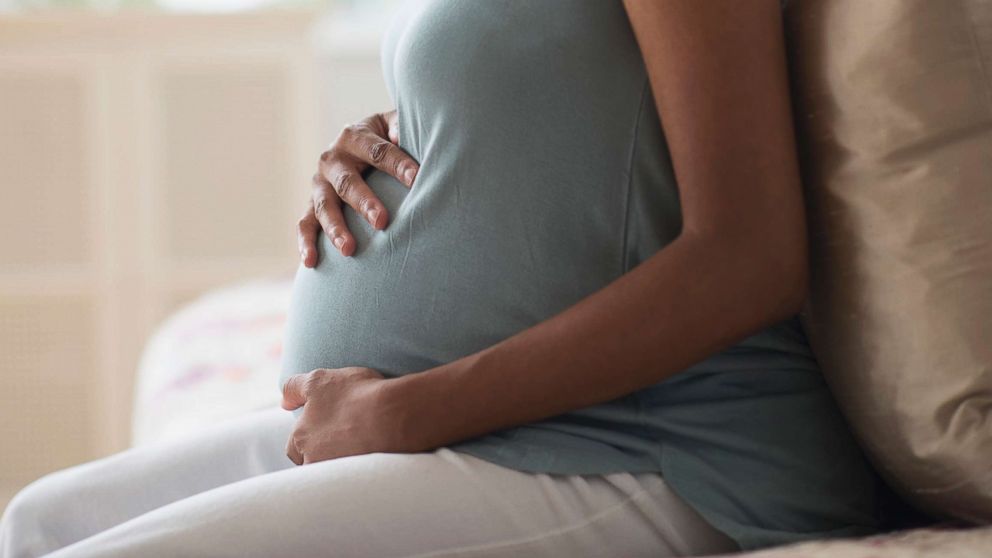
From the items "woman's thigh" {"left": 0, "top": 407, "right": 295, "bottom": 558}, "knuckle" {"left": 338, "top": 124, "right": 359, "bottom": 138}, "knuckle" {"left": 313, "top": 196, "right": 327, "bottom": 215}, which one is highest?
"knuckle" {"left": 338, "top": 124, "right": 359, "bottom": 138}

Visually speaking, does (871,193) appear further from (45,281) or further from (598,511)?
(45,281)

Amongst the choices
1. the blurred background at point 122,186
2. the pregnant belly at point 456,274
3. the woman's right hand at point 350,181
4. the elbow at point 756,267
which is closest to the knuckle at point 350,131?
the woman's right hand at point 350,181

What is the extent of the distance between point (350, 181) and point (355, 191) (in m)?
0.02

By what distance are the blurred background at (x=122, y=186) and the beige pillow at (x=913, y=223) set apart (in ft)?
7.12

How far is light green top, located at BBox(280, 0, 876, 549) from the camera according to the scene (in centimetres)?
87

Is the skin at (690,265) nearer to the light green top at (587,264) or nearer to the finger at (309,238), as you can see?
the light green top at (587,264)

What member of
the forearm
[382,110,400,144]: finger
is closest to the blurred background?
[382,110,400,144]: finger

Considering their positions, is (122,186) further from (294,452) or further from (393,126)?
(294,452)

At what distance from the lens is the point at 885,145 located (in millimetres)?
816

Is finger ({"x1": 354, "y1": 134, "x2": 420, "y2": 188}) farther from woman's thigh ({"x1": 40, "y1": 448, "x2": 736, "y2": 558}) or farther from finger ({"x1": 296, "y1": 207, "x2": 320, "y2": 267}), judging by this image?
woman's thigh ({"x1": 40, "y1": 448, "x2": 736, "y2": 558})

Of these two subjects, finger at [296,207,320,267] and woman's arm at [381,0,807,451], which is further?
finger at [296,207,320,267]

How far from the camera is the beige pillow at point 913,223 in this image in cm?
80

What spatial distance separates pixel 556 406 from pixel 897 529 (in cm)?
30

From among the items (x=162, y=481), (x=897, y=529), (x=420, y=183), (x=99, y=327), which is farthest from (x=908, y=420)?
(x=99, y=327)
